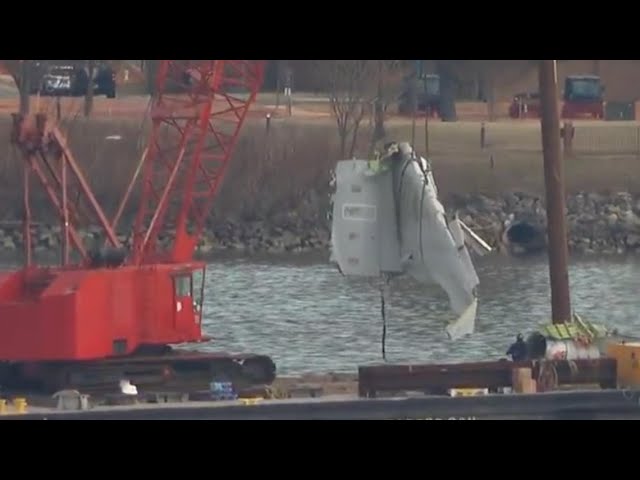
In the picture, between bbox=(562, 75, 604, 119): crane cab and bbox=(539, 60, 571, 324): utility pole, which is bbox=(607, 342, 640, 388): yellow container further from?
bbox=(562, 75, 604, 119): crane cab

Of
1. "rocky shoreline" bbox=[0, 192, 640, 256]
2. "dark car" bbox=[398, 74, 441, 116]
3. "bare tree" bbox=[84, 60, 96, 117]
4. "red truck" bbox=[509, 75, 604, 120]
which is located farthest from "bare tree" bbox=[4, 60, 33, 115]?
"red truck" bbox=[509, 75, 604, 120]

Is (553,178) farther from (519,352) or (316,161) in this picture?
(316,161)

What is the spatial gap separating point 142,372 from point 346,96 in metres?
20.2

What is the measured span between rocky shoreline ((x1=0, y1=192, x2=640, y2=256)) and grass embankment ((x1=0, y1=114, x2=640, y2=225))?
27 centimetres

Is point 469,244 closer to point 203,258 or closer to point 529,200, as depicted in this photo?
point 203,258

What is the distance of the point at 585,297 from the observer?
3759 cm

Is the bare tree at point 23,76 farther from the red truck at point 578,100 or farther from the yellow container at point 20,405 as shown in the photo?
the yellow container at point 20,405

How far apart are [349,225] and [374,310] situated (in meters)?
16.5

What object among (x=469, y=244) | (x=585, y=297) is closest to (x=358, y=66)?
(x=585, y=297)

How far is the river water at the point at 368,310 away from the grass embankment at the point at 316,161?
1.97 metres

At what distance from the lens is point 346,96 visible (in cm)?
4244

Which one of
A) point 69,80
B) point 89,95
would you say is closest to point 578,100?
point 89,95

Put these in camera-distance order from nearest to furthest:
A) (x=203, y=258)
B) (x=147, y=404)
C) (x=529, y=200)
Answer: (x=147, y=404), (x=203, y=258), (x=529, y=200)

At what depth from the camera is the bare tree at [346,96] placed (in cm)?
4144
